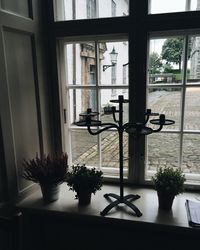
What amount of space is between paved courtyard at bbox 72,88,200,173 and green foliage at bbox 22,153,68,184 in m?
0.33

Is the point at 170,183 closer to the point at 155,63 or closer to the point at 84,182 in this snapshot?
the point at 84,182

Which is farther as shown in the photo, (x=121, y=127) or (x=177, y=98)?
(x=177, y=98)

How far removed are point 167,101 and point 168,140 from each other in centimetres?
26

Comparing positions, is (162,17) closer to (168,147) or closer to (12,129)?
(168,147)

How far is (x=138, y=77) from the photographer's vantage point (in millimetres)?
1510

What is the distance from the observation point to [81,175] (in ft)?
4.69

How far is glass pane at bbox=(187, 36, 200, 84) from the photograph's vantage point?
1.43 meters

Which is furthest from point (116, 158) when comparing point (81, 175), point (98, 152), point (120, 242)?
point (120, 242)

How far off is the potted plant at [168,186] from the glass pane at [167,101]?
1.10ft

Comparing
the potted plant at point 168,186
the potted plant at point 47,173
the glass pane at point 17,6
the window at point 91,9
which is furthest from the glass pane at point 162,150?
the glass pane at point 17,6

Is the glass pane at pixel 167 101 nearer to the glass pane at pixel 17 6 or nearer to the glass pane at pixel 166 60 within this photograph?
the glass pane at pixel 166 60

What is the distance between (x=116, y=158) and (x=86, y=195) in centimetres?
38

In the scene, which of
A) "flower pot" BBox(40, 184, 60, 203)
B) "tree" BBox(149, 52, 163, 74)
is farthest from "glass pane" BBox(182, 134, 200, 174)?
"flower pot" BBox(40, 184, 60, 203)

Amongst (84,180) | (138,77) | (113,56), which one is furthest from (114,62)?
(84,180)
